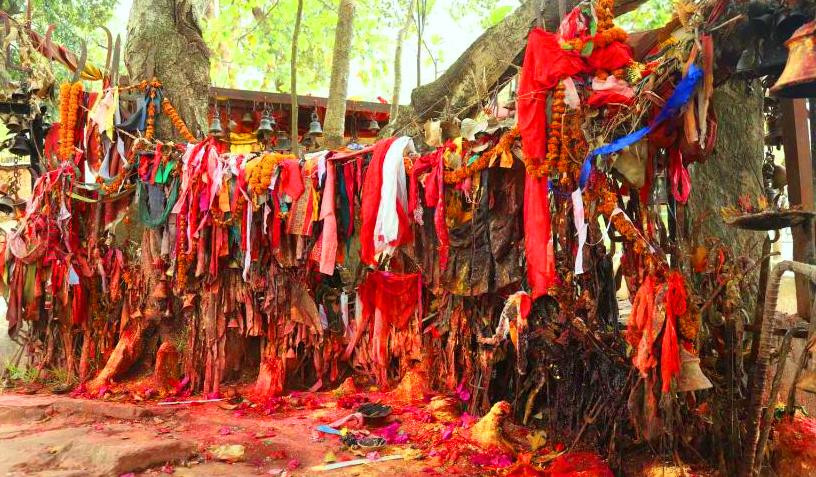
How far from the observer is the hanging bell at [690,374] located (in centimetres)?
377

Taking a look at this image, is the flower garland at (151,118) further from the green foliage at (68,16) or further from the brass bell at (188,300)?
the green foliage at (68,16)

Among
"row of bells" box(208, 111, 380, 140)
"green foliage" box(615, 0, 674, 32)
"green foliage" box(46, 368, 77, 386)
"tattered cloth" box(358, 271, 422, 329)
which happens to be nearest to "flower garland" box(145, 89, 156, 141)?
"row of bells" box(208, 111, 380, 140)

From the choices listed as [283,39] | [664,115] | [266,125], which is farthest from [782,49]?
[283,39]

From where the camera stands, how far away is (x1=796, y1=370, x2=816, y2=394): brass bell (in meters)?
3.01

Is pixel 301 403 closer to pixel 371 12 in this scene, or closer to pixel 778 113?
pixel 778 113

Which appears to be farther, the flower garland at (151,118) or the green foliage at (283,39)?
the green foliage at (283,39)

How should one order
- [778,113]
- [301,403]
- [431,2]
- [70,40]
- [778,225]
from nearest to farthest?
[778,225], [778,113], [301,403], [70,40], [431,2]

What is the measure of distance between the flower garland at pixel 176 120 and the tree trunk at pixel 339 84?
6.07 ft

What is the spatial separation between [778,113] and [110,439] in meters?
6.52

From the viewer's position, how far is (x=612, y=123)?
3.94m

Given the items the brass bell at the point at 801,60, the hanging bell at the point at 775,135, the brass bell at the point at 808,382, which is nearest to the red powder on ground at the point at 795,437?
the brass bell at the point at 808,382

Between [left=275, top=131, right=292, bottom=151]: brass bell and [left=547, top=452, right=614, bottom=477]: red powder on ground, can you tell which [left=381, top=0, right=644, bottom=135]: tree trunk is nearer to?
[left=547, top=452, right=614, bottom=477]: red powder on ground

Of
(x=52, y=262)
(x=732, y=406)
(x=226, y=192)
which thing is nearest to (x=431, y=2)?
(x=226, y=192)

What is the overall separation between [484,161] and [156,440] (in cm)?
338
